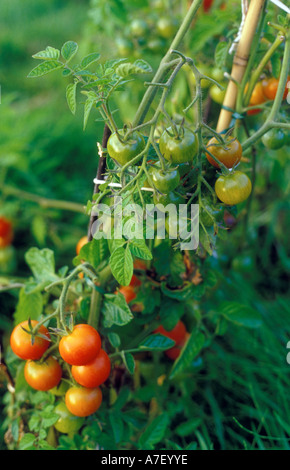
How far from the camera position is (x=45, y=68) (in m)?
0.73

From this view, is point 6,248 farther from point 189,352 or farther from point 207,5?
point 207,5

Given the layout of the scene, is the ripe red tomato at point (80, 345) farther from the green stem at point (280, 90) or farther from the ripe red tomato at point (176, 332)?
the green stem at point (280, 90)

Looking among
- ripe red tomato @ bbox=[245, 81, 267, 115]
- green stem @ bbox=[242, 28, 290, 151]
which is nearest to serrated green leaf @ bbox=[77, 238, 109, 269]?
green stem @ bbox=[242, 28, 290, 151]

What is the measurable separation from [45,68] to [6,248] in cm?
104

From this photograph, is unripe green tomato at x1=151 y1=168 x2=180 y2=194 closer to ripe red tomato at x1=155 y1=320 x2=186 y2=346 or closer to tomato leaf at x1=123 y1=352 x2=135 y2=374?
tomato leaf at x1=123 y1=352 x2=135 y2=374

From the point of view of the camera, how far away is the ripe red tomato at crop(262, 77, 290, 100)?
984mm

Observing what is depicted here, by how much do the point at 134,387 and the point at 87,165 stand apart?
1.25 m

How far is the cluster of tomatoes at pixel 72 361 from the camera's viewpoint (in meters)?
0.78

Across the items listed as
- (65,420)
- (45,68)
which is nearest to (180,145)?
(45,68)

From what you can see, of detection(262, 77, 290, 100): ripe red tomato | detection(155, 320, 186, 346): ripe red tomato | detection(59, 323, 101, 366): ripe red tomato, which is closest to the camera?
detection(59, 323, 101, 366): ripe red tomato

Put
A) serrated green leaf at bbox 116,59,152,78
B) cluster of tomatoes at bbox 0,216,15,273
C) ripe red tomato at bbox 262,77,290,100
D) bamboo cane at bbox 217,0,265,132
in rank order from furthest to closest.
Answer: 1. cluster of tomatoes at bbox 0,216,15,273
2. ripe red tomato at bbox 262,77,290,100
3. bamboo cane at bbox 217,0,265,132
4. serrated green leaf at bbox 116,59,152,78
